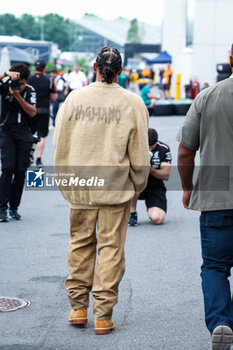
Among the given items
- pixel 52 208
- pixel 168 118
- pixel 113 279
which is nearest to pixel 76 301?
pixel 113 279

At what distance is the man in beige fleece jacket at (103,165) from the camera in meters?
5.02

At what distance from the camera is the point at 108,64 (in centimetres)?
510

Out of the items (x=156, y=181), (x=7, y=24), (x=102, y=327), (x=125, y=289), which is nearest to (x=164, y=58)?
(x=156, y=181)

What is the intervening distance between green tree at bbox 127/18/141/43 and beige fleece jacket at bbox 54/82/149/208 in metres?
185

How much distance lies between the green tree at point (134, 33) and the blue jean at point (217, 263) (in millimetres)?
185472

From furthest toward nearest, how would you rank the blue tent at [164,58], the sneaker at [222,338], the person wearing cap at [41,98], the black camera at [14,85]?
the blue tent at [164,58]
the person wearing cap at [41,98]
the black camera at [14,85]
the sneaker at [222,338]

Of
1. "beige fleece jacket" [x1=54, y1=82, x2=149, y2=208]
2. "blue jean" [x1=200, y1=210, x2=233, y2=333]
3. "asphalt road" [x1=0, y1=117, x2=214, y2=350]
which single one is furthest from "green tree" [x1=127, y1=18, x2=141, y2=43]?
"blue jean" [x1=200, y1=210, x2=233, y2=333]

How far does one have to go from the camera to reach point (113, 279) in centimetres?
513

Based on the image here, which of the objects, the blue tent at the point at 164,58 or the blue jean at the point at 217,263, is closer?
the blue jean at the point at 217,263

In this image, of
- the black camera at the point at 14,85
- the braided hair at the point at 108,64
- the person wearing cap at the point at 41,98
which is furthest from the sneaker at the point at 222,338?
the person wearing cap at the point at 41,98

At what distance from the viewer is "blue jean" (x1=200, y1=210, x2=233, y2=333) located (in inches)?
175

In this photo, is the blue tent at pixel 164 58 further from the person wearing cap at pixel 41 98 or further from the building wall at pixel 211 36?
the person wearing cap at pixel 41 98

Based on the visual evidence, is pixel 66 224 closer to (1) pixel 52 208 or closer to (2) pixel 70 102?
(1) pixel 52 208

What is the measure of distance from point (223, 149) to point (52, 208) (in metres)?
6.67
